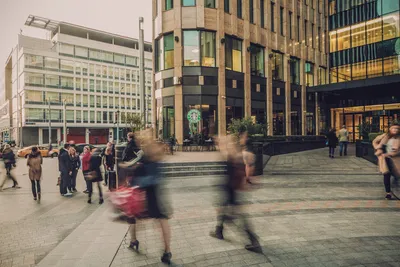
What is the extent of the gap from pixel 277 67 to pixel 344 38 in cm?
1070

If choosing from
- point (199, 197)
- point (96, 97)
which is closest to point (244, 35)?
point (199, 197)

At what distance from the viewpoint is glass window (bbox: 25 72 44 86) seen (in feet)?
178

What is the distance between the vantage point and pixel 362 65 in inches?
1240

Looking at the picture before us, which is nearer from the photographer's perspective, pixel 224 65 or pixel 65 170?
pixel 65 170

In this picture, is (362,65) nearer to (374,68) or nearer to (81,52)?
(374,68)

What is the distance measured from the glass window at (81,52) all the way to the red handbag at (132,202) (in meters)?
63.1

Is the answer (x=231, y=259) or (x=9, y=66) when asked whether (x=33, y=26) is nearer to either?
(x=9, y=66)

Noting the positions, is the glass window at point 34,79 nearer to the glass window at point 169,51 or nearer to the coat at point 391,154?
the glass window at point 169,51

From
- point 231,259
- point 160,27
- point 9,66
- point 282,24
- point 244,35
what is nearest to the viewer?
point 231,259

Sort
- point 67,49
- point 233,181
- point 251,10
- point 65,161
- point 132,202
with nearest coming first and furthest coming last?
point 132,202 → point 233,181 → point 65,161 → point 251,10 → point 67,49

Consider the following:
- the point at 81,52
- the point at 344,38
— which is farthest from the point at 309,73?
the point at 81,52

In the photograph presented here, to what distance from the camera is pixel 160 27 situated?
78.4 feet

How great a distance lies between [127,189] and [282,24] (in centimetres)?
3004

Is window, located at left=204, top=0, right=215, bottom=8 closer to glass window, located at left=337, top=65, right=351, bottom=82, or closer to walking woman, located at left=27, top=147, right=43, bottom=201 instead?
walking woman, located at left=27, top=147, right=43, bottom=201
